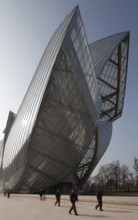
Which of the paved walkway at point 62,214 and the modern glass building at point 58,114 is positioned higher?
the modern glass building at point 58,114

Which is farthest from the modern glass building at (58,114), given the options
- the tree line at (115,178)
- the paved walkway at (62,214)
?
the tree line at (115,178)

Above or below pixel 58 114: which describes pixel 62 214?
below

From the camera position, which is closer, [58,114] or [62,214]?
[62,214]

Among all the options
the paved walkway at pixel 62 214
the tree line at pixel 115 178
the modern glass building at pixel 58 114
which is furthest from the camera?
the tree line at pixel 115 178

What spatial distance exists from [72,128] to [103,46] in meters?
25.5

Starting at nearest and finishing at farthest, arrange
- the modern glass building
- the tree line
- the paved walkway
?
the paved walkway, the modern glass building, the tree line

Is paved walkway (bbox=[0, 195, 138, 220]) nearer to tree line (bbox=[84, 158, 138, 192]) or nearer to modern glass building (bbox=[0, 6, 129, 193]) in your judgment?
modern glass building (bbox=[0, 6, 129, 193])

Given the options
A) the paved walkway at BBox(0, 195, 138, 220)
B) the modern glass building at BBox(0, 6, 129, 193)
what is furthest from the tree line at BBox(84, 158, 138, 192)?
the paved walkway at BBox(0, 195, 138, 220)

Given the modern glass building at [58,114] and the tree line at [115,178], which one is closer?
the modern glass building at [58,114]

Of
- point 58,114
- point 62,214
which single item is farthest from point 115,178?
point 62,214

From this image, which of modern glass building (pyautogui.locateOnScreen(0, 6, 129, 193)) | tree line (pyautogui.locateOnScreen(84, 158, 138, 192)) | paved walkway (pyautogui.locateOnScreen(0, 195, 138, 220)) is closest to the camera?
paved walkway (pyautogui.locateOnScreen(0, 195, 138, 220))

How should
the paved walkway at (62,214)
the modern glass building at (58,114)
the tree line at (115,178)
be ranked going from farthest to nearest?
the tree line at (115,178)
the modern glass building at (58,114)
the paved walkway at (62,214)

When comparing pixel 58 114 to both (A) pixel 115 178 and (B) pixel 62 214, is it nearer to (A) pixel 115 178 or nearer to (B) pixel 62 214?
(B) pixel 62 214

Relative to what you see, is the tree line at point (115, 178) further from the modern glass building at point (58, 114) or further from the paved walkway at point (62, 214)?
the paved walkway at point (62, 214)
